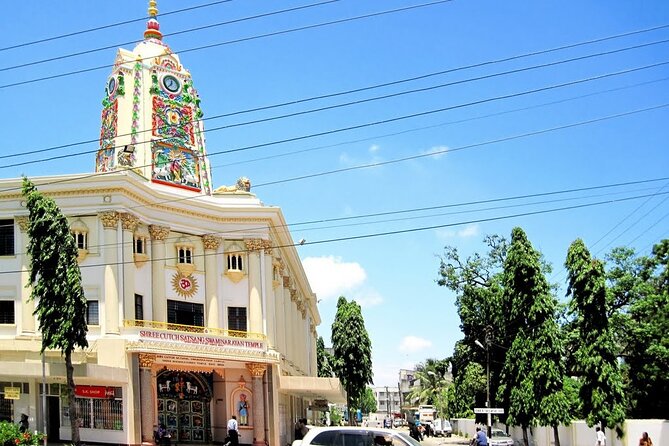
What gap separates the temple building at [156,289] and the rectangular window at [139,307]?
0.32 ft

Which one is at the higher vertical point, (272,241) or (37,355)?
(272,241)

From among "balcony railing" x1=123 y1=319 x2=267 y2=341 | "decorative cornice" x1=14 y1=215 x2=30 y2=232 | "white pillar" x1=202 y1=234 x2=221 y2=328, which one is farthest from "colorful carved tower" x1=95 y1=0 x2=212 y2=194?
"balcony railing" x1=123 y1=319 x2=267 y2=341

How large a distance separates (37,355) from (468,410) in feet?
140

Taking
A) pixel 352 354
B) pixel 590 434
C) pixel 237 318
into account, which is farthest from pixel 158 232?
pixel 352 354

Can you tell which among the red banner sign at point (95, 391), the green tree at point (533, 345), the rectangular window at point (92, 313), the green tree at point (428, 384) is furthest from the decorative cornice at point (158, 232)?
the green tree at point (428, 384)

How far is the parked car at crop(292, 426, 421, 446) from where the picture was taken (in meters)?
24.1

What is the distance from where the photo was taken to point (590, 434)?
44.8 metres

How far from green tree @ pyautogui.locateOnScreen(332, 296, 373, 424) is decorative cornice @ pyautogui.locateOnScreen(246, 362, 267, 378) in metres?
38.2

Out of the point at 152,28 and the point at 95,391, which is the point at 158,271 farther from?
the point at 152,28

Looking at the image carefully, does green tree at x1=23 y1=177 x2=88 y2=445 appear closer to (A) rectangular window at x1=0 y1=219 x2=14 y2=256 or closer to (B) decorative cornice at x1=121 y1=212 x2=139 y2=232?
(B) decorative cornice at x1=121 y1=212 x2=139 y2=232

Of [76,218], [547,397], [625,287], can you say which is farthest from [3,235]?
[625,287]

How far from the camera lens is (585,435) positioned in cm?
4528

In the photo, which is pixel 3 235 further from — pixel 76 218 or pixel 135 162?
pixel 135 162

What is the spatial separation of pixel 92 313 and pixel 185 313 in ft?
18.5
